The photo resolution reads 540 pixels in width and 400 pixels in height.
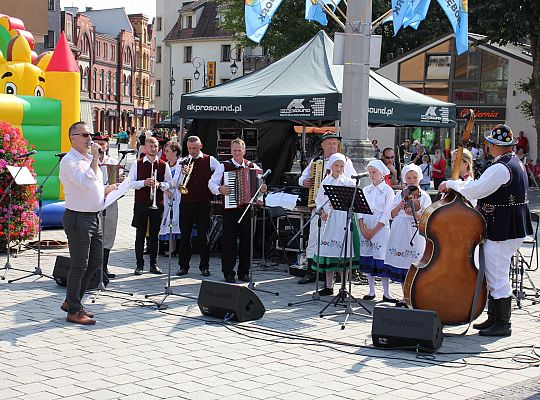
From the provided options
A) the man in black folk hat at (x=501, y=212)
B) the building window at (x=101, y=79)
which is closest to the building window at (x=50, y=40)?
the building window at (x=101, y=79)

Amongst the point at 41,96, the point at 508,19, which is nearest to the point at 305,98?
the point at 41,96

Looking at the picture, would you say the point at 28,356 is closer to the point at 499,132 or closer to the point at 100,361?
the point at 100,361

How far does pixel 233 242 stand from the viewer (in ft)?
35.8

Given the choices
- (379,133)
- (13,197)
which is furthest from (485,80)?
(13,197)

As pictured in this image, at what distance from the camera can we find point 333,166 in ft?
32.7

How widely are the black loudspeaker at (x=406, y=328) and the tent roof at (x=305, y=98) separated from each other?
5165mm

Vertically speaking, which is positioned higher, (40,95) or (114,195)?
(40,95)

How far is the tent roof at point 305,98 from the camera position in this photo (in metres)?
12.5

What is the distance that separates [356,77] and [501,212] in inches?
152

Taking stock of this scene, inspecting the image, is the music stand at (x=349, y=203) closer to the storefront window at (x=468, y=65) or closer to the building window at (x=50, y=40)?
the storefront window at (x=468, y=65)

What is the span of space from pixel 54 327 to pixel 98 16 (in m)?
89.2

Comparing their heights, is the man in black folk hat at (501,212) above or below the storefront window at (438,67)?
below

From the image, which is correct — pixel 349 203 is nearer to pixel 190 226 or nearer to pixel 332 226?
pixel 332 226

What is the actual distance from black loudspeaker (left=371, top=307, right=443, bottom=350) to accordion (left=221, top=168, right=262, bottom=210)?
11.8 feet
